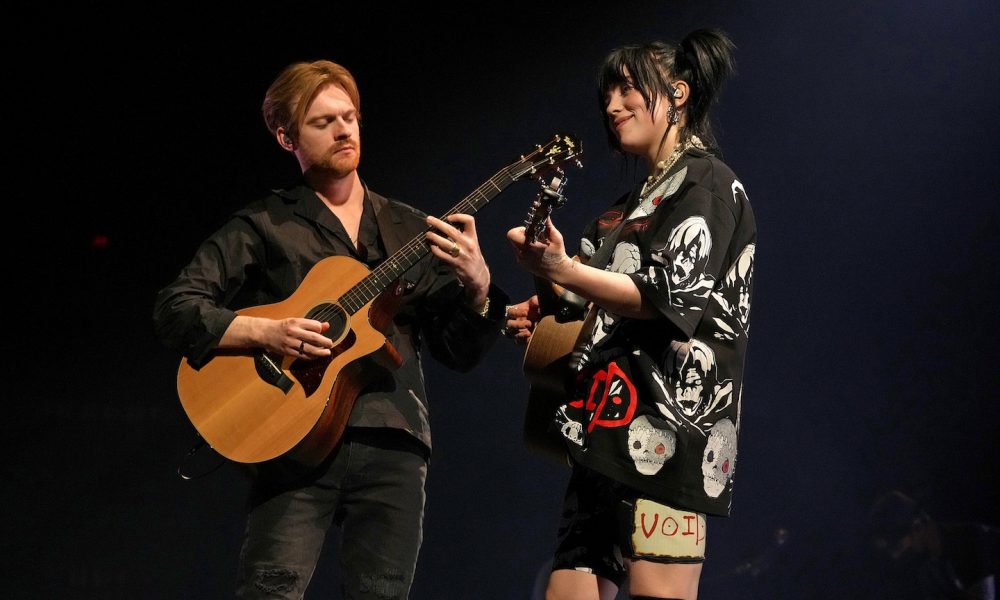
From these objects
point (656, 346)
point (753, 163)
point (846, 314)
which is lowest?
point (656, 346)

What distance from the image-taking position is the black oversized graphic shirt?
178 centimetres

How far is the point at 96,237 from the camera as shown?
410 cm

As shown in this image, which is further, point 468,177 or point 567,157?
point 468,177

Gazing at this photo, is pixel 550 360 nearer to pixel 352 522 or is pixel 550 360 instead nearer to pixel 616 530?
pixel 616 530

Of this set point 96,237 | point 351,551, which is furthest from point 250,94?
point 351,551

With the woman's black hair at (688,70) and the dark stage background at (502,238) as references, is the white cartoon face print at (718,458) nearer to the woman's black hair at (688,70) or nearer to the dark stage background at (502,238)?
the woman's black hair at (688,70)

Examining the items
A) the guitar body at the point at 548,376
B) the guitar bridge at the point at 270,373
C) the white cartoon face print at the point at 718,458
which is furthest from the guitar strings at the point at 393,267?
the white cartoon face print at the point at 718,458

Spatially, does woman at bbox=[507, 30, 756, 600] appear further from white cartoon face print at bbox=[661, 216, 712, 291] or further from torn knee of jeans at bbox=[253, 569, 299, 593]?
torn knee of jeans at bbox=[253, 569, 299, 593]

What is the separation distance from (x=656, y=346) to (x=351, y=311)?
0.89 meters

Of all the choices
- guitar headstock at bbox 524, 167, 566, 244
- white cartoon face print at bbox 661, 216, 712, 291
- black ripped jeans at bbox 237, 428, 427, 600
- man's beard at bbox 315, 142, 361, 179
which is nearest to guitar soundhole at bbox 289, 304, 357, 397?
black ripped jeans at bbox 237, 428, 427, 600

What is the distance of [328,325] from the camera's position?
2400mm

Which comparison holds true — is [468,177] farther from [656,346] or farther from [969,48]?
[656,346]

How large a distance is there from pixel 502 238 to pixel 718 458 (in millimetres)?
2677

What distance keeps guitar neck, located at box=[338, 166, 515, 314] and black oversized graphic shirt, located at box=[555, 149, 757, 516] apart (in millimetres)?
596
